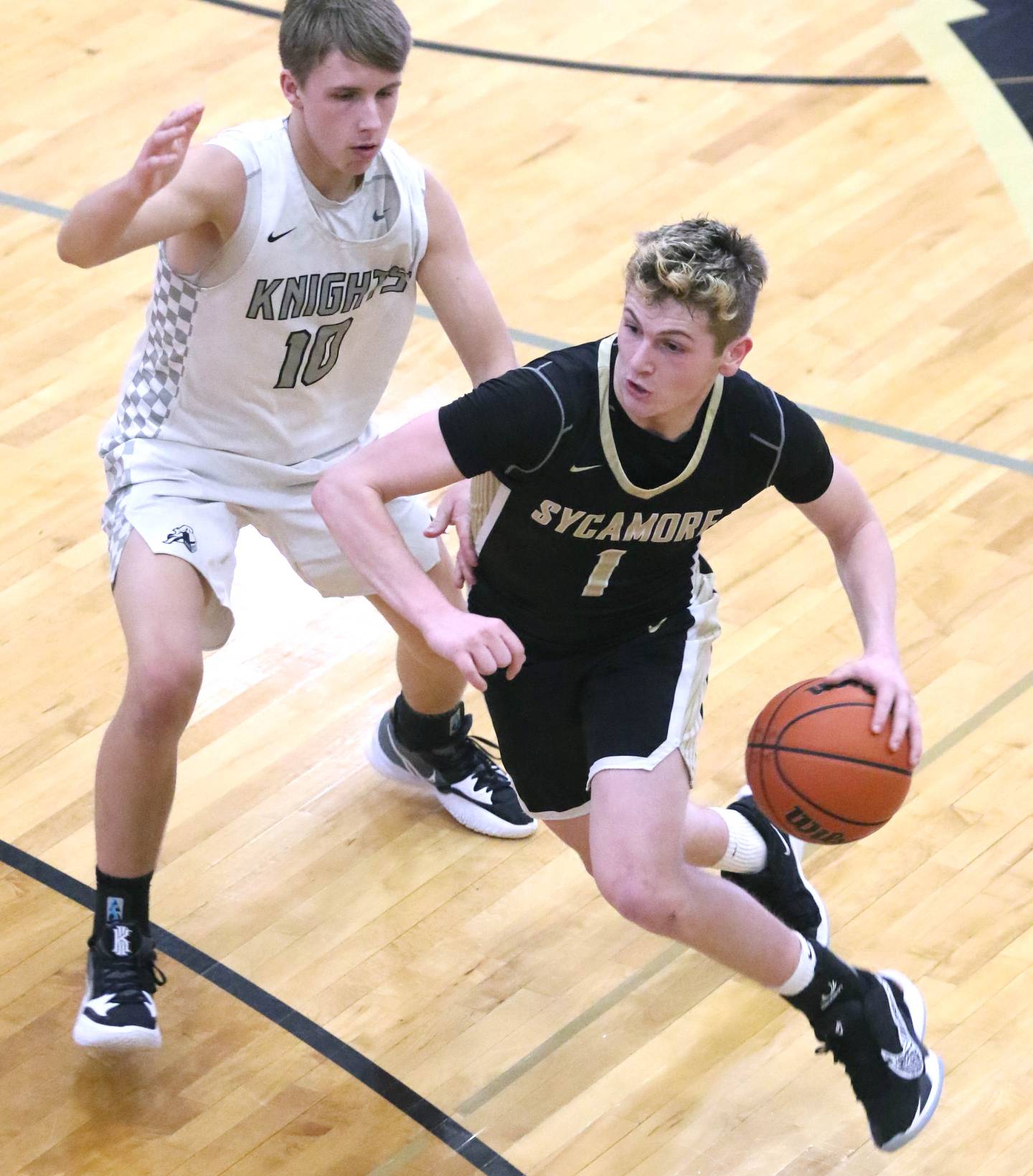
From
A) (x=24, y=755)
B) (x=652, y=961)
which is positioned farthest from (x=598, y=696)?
(x=24, y=755)

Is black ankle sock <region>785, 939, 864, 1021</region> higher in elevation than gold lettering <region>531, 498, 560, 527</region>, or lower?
lower

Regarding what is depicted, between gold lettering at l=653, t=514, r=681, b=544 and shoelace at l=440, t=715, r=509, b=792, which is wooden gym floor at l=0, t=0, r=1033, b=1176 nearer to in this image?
shoelace at l=440, t=715, r=509, b=792

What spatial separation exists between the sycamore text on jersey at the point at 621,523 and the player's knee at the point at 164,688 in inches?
28.3

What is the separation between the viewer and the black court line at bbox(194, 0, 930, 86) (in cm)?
739

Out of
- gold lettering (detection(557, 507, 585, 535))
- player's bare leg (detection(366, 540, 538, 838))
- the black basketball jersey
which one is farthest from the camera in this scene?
player's bare leg (detection(366, 540, 538, 838))

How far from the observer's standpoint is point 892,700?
319cm

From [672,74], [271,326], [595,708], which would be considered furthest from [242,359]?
[672,74]

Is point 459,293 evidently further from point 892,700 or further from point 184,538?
point 892,700

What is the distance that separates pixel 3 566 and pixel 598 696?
2.36 m

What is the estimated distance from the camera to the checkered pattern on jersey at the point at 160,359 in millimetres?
3637

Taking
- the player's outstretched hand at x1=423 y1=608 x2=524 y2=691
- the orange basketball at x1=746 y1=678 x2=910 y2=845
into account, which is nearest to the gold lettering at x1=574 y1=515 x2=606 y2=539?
the player's outstretched hand at x1=423 y1=608 x2=524 y2=691

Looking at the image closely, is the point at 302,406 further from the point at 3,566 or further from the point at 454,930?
the point at 3,566

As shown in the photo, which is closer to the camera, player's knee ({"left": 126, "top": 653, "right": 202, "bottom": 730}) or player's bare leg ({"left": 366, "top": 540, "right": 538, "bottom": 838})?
player's knee ({"left": 126, "top": 653, "right": 202, "bottom": 730})

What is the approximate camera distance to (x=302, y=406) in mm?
3805
